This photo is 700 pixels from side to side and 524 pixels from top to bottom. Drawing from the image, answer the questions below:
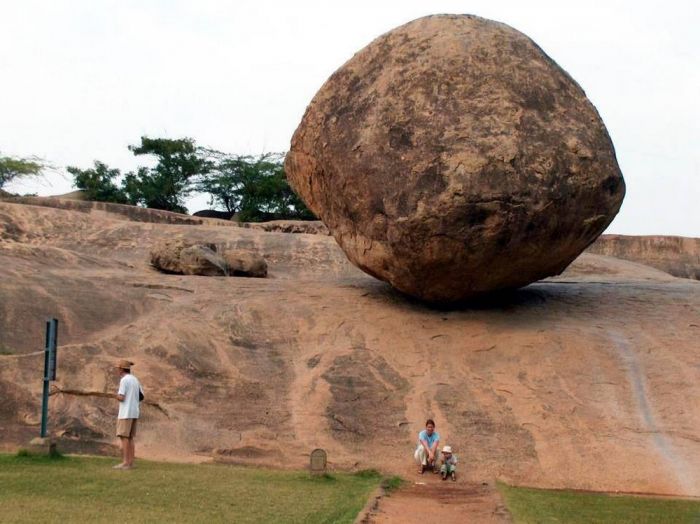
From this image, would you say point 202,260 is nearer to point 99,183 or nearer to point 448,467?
point 448,467

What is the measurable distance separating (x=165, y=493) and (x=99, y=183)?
77.9 feet

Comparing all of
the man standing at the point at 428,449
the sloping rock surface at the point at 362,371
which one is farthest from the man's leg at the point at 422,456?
the sloping rock surface at the point at 362,371

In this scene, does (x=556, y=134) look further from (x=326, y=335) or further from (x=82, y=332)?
(x=82, y=332)

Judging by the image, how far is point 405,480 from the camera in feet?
32.7

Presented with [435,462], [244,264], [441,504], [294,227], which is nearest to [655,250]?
[294,227]

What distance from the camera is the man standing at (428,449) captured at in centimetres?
1017

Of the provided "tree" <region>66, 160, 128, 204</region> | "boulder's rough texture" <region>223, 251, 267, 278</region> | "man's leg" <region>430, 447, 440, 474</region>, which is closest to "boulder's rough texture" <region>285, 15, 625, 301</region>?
"man's leg" <region>430, 447, 440, 474</region>

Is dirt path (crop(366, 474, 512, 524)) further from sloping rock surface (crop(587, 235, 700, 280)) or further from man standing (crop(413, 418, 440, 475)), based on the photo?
sloping rock surface (crop(587, 235, 700, 280))

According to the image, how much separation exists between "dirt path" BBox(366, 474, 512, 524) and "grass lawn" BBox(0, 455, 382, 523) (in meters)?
0.23

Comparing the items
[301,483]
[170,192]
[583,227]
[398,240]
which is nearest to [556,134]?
[583,227]

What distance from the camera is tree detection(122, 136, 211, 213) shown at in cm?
3089

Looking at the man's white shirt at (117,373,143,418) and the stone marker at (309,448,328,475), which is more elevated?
the man's white shirt at (117,373,143,418)

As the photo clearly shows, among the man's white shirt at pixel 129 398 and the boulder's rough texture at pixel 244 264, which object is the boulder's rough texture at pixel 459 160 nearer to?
the boulder's rough texture at pixel 244 264

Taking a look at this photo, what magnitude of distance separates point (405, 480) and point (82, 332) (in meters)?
4.49
